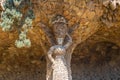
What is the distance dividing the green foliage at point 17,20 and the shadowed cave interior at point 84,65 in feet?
4.53

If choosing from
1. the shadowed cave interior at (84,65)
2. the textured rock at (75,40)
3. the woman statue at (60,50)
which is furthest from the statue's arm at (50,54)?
the shadowed cave interior at (84,65)

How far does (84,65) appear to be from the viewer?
5.64 meters

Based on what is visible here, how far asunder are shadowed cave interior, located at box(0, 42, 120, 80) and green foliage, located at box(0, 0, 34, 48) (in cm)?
138

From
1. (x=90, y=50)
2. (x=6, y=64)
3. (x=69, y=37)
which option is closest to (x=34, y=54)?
(x=6, y=64)

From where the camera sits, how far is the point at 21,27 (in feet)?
13.8

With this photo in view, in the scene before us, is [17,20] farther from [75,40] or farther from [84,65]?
[84,65]

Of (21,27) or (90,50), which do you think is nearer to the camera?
(21,27)

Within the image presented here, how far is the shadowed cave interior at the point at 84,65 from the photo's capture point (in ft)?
18.1

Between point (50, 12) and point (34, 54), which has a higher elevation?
point (50, 12)

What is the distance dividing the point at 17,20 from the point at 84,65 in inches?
72.4

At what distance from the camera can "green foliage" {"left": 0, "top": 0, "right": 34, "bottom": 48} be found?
4102 millimetres

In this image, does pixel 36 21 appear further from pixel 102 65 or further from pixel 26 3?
pixel 102 65

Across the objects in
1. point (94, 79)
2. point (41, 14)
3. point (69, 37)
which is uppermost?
point (41, 14)

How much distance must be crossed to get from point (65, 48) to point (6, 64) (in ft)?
4.82
